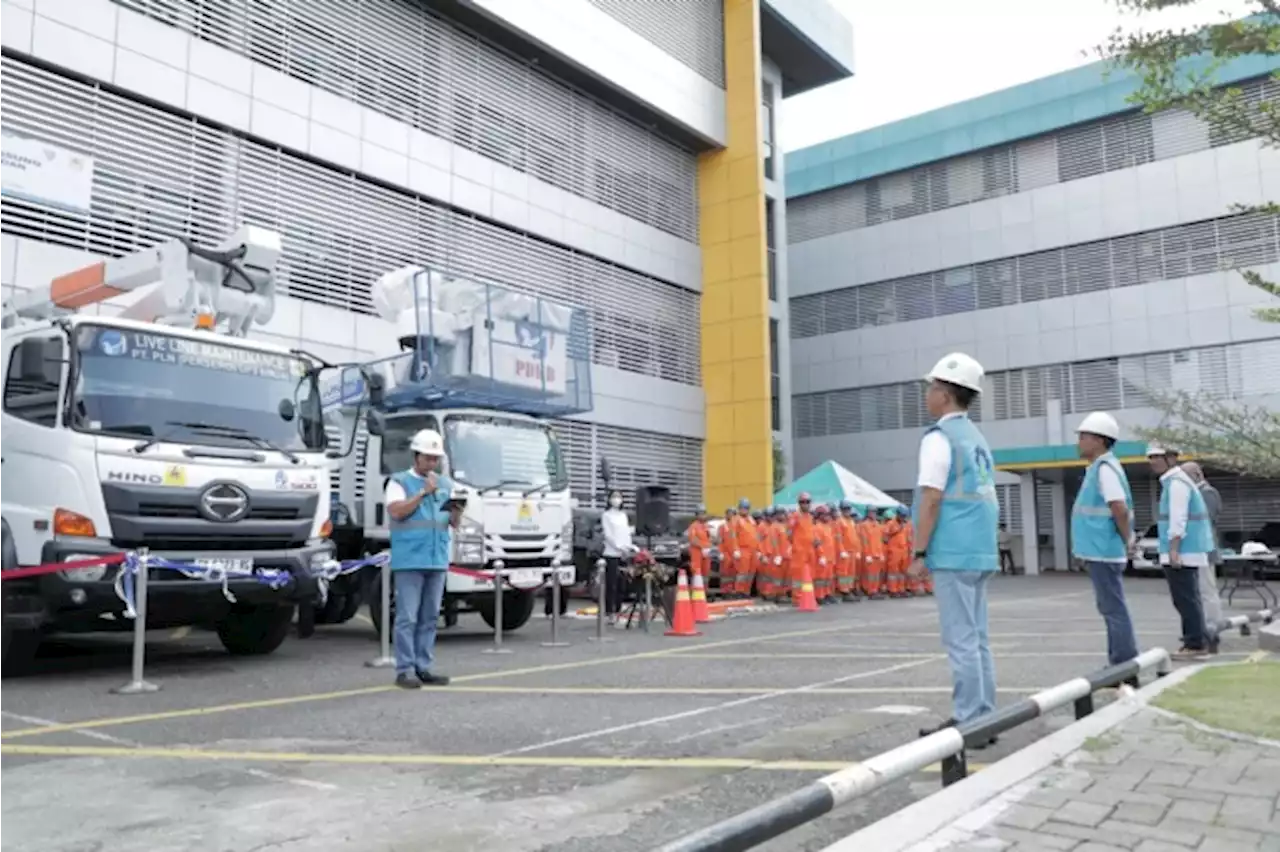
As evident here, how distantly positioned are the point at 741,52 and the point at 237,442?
→ 23155 mm

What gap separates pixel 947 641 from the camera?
5180 mm

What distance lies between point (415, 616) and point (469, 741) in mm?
2334

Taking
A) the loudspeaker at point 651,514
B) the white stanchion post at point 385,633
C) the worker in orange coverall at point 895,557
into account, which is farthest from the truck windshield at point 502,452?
the worker in orange coverall at point 895,557

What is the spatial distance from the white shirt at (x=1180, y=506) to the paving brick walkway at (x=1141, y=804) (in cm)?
415

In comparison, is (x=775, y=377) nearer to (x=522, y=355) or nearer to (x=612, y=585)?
(x=612, y=585)

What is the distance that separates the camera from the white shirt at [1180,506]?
344 inches

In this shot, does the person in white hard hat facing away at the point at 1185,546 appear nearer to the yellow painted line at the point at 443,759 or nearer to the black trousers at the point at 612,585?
the yellow painted line at the point at 443,759

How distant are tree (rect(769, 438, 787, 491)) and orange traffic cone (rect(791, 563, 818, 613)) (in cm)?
1259

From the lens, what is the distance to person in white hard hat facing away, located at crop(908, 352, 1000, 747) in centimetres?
510

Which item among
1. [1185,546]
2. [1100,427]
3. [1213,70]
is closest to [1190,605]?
[1185,546]

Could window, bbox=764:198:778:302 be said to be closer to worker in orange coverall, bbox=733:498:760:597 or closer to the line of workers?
the line of workers

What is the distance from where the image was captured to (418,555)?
7.85 metres

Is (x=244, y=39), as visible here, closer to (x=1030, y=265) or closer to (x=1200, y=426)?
(x=1200, y=426)

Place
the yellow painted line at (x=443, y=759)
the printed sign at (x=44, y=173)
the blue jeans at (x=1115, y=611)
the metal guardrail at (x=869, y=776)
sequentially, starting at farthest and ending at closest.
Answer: the printed sign at (x=44, y=173) < the blue jeans at (x=1115, y=611) < the yellow painted line at (x=443, y=759) < the metal guardrail at (x=869, y=776)
